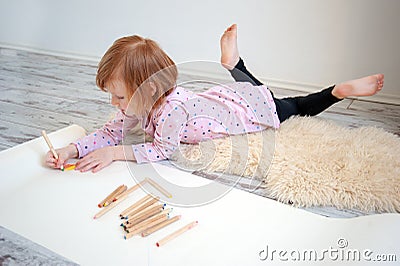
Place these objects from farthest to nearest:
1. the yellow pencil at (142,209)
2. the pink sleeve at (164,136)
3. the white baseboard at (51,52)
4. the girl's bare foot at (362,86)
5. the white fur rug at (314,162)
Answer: the white baseboard at (51,52)
the girl's bare foot at (362,86)
the pink sleeve at (164,136)
the white fur rug at (314,162)
the yellow pencil at (142,209)

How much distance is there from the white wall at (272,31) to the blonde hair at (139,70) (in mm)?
983

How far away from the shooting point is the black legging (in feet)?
4.29

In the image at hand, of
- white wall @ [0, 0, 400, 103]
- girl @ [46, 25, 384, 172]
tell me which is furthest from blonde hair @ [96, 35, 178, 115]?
white wall @ [0, 0, 400, 103]

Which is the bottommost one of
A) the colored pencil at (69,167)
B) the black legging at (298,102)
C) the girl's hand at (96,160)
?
the colored pencil at (69,167)

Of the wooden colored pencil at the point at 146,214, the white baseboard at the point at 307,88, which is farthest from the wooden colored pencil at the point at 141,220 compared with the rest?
the white baseboard at the point at 307,88

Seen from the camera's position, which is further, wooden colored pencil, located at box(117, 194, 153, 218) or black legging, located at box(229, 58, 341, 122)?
black legging, located at box(229, 58, 341, 122)

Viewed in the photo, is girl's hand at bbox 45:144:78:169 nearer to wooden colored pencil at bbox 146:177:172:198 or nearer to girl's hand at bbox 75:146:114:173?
girl's hand at bbox 75:146:114:173

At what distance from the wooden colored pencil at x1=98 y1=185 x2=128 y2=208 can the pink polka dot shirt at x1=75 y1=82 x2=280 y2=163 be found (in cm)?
14

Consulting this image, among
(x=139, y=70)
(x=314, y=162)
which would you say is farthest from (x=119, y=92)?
(x=314, y=162)

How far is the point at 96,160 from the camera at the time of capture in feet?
3.40

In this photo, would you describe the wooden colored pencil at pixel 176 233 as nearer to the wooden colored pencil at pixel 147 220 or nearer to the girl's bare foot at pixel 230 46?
the wooden colored pencil at pixel 147 220

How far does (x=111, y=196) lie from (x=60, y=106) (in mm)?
799

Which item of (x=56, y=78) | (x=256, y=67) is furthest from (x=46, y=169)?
(x=256, y=67)

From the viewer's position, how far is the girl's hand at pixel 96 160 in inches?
40.1
